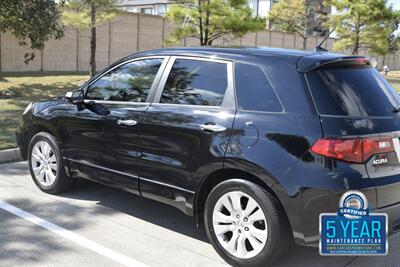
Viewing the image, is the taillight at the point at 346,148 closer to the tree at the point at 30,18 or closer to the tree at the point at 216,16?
the tree at the point at 30,18

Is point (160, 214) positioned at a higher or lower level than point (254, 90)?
lower

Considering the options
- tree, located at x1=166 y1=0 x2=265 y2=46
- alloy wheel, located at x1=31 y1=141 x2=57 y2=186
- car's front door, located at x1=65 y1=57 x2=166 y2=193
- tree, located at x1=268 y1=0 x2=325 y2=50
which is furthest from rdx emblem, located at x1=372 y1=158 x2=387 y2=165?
tree, located at x1=268 y1=0 x2=325 y2=50

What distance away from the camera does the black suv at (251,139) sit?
3.46 m

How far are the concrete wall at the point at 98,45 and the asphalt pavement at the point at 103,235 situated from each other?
11.9 m

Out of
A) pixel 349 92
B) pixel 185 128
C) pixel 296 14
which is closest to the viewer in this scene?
pixel 349 92

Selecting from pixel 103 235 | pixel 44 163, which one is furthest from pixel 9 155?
pixel 103 235

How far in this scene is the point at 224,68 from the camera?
13.5 feet

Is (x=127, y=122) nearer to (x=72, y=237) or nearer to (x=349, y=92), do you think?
(x=72, y=237)

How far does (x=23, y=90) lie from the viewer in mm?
15273

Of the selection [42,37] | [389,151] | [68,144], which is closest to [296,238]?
[389,151]

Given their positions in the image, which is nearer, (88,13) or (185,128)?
(185,128)

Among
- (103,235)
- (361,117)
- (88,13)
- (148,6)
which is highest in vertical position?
(148,6)

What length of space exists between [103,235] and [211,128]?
4.92 feet

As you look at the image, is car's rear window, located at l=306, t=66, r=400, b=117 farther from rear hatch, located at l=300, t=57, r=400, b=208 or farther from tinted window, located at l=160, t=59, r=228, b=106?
tinted window, located at l=160, t=59, r=228, b=106
